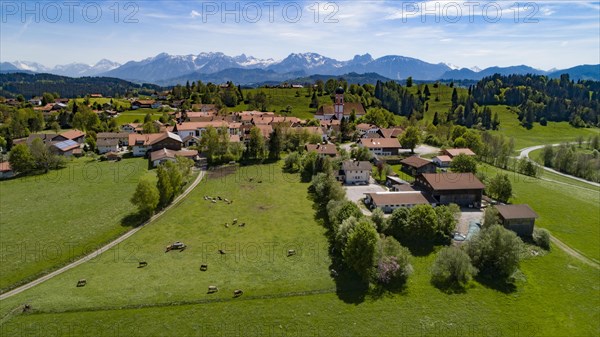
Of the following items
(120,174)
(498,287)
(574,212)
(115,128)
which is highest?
(115,128)

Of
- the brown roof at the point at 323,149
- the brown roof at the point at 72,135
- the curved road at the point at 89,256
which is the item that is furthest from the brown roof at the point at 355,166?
the brown roof at the point at 72,135

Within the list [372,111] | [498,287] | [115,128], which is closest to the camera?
[498,287]

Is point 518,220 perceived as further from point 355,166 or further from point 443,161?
point 355,166

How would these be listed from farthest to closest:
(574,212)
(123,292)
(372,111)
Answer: (372,111)
(574,212)
(123,292)

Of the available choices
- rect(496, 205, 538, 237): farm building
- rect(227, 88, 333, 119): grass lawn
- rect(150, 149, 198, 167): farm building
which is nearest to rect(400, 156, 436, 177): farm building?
rect(496, 205, 538, 237): farm building

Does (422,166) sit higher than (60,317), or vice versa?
(422,166)

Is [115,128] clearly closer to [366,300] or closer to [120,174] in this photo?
[120,174]

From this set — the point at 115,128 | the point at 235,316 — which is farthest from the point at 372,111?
the point at 235,316
